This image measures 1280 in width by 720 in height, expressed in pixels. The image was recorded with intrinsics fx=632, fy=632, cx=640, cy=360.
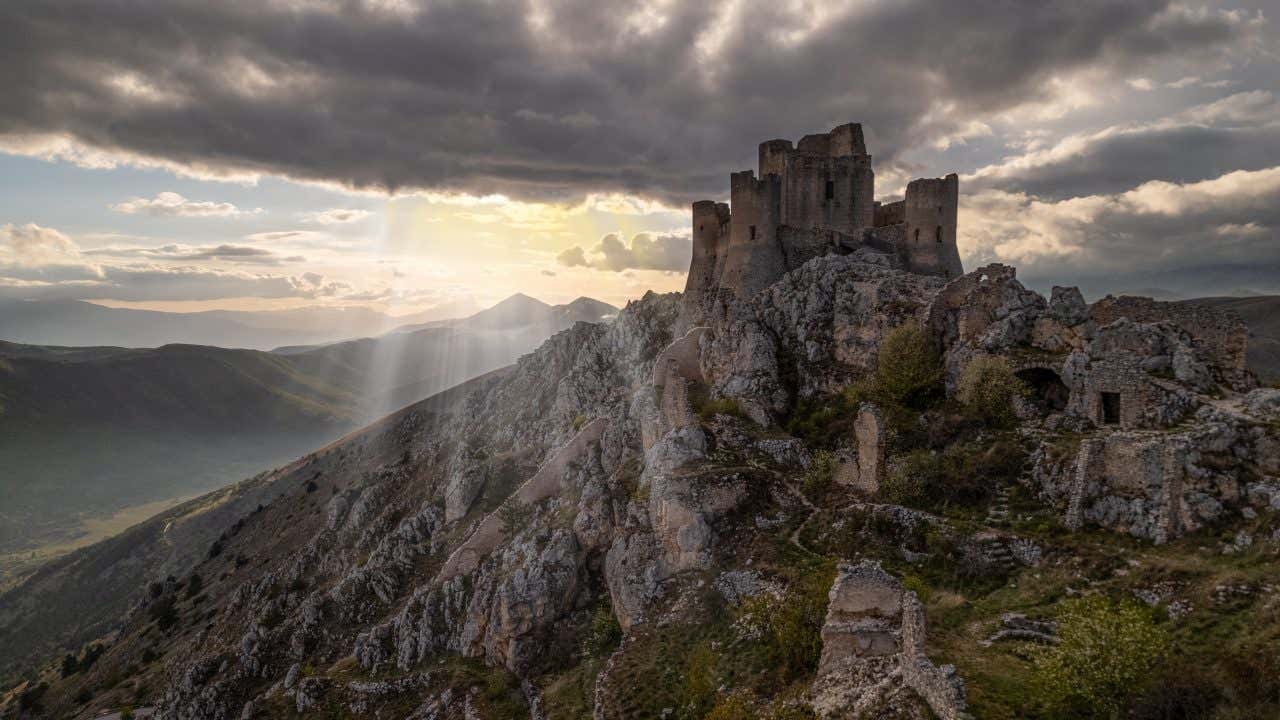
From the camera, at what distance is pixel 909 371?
39.5 meters

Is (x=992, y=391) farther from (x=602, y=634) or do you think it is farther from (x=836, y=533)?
(x=602, y=634)

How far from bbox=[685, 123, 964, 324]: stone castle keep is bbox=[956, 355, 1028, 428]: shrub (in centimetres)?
1974

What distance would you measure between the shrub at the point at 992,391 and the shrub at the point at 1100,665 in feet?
58.4

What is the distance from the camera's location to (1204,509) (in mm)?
24250

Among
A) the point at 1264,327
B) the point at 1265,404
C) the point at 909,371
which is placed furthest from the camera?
the point at 1264,327

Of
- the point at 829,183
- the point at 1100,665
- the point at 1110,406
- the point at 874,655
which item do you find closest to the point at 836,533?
the point at 874,655

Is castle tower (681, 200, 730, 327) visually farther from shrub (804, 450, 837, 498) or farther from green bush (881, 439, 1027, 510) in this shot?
green bush (881, 439, 1027, 510)

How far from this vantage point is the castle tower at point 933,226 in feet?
174

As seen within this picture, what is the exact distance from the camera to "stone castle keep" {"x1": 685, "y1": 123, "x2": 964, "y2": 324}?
53938 mm

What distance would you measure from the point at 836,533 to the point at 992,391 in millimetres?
11783

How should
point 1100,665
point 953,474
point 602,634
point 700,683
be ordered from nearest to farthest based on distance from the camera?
point 1100,665
point 700,683
point 953,474
point 602,634

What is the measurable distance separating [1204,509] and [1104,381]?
8.69m

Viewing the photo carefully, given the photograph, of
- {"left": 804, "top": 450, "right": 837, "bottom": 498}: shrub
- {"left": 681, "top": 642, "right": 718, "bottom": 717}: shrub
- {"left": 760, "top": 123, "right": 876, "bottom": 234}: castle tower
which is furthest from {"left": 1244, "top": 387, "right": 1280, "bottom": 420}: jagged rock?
{"left": 760, "top": 123, "right": 876, "bottom": 234}: castle tower

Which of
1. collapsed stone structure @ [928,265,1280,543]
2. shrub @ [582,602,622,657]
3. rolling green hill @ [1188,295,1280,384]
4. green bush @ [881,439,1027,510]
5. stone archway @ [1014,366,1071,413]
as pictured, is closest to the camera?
collapsed stone structure @ [928,265,1280,543]
